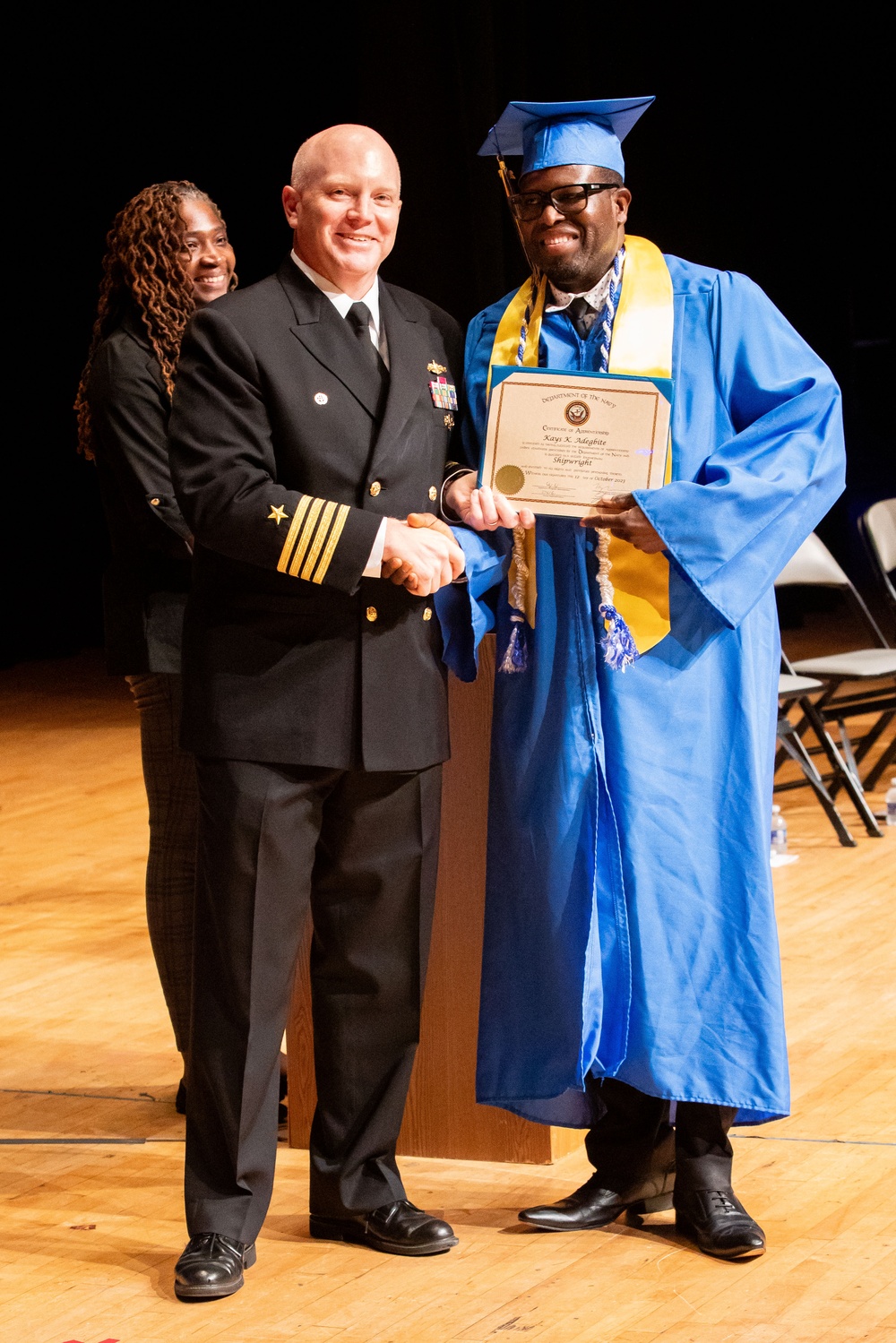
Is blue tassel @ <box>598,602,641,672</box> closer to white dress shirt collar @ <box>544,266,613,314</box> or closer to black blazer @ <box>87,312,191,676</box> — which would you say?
white dress shirt collar @ <box>544,266,613,314</box>

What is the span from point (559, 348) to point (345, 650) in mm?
633

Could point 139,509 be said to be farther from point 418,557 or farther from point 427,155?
point 427,155

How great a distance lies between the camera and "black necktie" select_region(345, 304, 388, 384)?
2822mm

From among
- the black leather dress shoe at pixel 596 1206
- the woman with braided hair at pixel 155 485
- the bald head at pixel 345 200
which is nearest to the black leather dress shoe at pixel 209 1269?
the black leather dress shoe at pixel 596 1206

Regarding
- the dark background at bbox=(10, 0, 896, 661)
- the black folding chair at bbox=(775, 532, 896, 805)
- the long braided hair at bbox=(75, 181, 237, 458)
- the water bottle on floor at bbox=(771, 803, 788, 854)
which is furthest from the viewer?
the dark background at bbox=(10, 0, 896, 661)

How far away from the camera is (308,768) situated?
9.25 feet

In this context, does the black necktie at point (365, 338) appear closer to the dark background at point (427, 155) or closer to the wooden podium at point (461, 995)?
the wooden podium at point (461, 995)

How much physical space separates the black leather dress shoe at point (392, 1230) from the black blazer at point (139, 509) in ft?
3.65

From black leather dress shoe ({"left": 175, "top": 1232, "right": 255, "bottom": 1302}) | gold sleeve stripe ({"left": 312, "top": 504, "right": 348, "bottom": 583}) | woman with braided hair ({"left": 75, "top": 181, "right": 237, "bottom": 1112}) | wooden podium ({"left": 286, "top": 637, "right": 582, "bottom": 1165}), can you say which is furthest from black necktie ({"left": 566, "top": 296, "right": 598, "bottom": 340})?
black leather dress shoe ({"left": 175, "top": 1232, "right": 255, "bottom": 1302})

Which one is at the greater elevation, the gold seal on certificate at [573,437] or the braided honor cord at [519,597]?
the gold seal on certificate at [573,437]

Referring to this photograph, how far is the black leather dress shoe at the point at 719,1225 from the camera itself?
285cm

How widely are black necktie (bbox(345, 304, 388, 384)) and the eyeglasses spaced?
0.32m

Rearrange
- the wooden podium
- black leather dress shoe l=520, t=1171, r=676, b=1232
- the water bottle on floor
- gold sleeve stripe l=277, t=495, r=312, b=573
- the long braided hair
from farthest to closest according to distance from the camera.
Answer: the water bottle on floor
the long braided hair
the wooden podium
black leather dress shoe l=520, t=1171, r=676, b=1232
gold sleeve stripe l=277, t=495, r=312, b=573

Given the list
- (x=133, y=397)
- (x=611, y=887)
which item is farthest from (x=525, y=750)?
(x=133, y=397)
